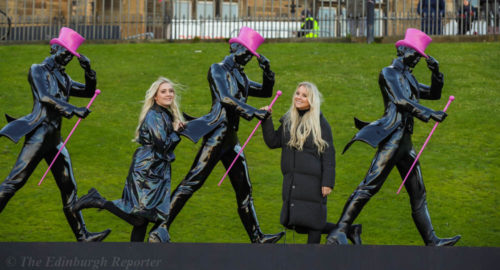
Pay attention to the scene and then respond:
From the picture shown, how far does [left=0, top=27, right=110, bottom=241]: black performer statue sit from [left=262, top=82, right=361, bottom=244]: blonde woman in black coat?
208 cm

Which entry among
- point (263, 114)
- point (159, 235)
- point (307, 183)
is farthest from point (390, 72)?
point (159, 235)

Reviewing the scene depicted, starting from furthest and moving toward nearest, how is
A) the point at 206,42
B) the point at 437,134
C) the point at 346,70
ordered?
the point at 206,42 < the point at 346,70 < the point at 437,134

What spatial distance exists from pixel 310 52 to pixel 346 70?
2.17 m

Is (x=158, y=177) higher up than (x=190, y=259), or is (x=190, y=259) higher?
(x=158, y=177)

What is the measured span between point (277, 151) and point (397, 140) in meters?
5.61

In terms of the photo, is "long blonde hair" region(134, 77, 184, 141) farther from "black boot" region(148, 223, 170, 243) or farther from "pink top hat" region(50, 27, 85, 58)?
"pink top hat" region(50, 27, 85, 58)

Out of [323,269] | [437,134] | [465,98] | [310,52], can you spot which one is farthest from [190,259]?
[310,52]

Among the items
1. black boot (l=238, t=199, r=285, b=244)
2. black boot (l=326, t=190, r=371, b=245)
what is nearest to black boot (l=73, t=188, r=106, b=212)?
black boot (l=238, t=199, r=285, b=244)

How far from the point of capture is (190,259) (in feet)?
22.0

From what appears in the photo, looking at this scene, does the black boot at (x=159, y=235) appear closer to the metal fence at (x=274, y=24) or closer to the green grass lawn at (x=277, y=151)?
the green grass lawn at (x=277, y=151)

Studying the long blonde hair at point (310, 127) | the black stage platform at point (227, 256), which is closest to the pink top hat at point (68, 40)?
the long blonde hair at point (310, 127)

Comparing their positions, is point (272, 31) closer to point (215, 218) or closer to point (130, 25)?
point (130, 25)

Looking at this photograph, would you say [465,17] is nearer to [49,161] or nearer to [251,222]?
[251,222]

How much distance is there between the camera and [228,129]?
8797mm
